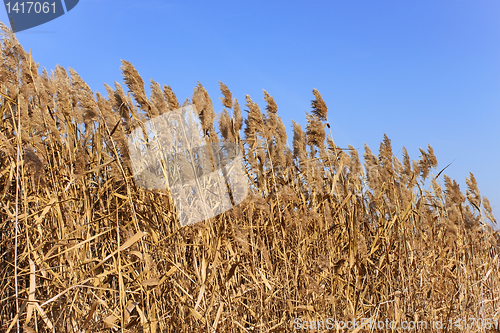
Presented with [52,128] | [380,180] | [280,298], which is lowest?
[280,298]

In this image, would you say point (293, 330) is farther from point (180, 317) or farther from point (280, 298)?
point (180, 317)

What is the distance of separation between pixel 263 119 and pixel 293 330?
6.75 feet

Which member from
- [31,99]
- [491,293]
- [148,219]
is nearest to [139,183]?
[148,219]

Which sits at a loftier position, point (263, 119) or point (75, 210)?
point (263, 119)

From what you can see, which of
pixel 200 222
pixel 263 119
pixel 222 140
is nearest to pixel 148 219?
pixel 200 222

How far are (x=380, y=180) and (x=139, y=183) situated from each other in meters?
2.00

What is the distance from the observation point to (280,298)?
2283mm

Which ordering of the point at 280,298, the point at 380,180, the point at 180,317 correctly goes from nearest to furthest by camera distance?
the point at 180,317 → the point at 280,298 → the point at 380,180

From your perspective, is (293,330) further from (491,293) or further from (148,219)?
(491,293)

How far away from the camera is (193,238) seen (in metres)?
2.17

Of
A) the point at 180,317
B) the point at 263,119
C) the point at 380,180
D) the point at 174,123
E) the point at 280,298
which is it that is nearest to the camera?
the point at 180,317

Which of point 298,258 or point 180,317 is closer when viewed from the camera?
point 180,317

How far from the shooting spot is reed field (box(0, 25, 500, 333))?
77.2 inches

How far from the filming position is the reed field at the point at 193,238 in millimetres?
1961
